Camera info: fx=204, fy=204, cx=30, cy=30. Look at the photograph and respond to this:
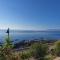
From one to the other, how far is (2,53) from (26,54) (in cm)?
358

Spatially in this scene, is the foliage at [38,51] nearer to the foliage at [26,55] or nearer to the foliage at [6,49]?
the foliage at [26,55]

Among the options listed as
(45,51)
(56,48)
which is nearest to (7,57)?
(45,51)

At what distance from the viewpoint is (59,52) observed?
1368 centimetres

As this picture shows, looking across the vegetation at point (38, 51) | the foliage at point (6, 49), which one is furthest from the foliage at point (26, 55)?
the foliage at point (6, 49)

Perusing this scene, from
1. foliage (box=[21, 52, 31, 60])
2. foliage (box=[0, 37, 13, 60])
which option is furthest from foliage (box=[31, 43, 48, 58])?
foliage (box=[0, 37, 13, 60])

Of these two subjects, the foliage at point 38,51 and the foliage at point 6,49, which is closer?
the foliage at point 6,49

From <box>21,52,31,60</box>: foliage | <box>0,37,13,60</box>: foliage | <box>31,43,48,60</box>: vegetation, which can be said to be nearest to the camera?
<box>0,37,13,60</box>: foliage

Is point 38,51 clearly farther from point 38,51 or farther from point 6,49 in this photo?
point 6,49

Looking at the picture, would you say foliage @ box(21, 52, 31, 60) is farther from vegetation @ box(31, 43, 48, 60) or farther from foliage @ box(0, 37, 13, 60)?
foliage @ box(0, 37, 13, 60)

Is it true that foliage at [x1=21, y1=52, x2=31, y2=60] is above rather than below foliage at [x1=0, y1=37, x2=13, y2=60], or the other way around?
below

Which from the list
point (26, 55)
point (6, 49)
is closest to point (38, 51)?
point (26, 55)

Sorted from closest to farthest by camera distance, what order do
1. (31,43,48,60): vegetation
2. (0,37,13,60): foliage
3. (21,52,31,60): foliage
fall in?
(0,37,13,60): foliage, (21,52,31,60): foliage, (31,43,48,60): vegetation

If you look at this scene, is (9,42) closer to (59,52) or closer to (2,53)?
(2,53)

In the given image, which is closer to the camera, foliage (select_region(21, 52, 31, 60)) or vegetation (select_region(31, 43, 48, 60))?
foliage (select_region(21, 52, 31, 60))
